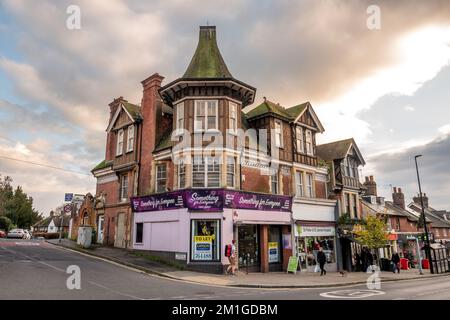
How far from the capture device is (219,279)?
655 inches

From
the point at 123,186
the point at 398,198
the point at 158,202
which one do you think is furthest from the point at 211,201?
the point at 398,198

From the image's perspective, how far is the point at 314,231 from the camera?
25250 millimetres

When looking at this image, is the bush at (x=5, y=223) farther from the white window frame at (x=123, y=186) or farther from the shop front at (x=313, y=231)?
the shop front at (x=313, y=231)

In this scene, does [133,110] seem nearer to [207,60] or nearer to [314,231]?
[207,60]

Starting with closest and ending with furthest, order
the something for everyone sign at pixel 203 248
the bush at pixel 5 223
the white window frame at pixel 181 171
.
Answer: the something for everyone sign at pixel 203 248 < the white window frame at pixel 181 171 < the bush at pixel 5 223

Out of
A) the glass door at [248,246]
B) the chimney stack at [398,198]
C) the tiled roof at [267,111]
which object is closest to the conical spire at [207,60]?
the tiled roof at [267,111]

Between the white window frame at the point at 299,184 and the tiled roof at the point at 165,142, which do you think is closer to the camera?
the tiled roof at the point at 165,142

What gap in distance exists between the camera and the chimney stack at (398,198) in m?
50.6

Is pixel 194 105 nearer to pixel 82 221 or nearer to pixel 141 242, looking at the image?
pixel 141 242

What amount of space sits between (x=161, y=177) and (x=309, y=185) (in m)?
11.9

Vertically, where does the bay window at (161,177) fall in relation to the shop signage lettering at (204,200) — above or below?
above

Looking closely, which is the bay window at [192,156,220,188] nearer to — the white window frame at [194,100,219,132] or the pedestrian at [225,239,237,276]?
the white window frame at [194,100,219,132]

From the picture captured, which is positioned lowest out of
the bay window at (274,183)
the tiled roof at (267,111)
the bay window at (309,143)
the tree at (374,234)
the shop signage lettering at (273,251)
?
the shop signage lettering at (273,251)

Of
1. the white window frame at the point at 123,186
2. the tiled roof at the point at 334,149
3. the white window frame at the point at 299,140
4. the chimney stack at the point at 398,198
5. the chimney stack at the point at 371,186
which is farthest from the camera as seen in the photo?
the chimney stack at the point at 398,198
